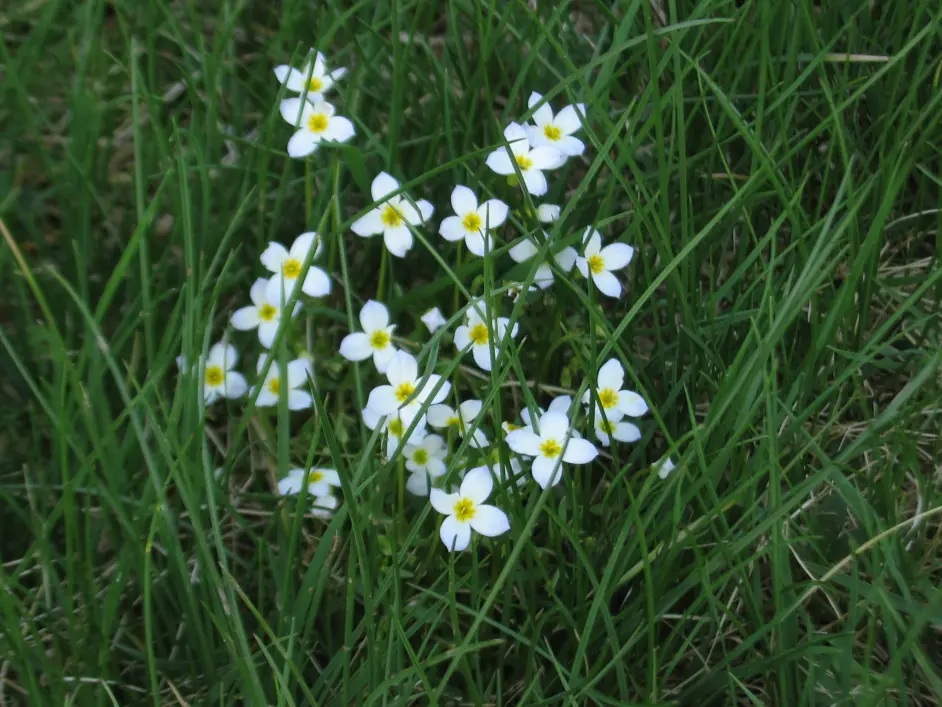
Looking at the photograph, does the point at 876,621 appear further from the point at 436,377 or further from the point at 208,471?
the point at 208,471

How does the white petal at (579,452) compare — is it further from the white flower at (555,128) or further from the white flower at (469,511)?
the white flower at (555,128)

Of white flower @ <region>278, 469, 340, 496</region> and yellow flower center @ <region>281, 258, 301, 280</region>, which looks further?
yellow flower center @ <region>281, 258, 301, 280</region>

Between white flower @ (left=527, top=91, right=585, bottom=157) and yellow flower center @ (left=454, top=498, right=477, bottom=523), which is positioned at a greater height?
white flower @ (left=527, top=91, right=585, bottom=157)

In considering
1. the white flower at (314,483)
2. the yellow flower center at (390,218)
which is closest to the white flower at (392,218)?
the yellow flower center at (390,218)

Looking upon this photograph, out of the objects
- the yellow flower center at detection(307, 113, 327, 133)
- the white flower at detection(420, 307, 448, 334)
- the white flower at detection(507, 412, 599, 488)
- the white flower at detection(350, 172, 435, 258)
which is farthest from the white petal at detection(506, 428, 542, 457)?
the yellow flower center at detection(307, 113, 327, 133)

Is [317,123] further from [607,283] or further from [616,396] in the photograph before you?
[616,396]

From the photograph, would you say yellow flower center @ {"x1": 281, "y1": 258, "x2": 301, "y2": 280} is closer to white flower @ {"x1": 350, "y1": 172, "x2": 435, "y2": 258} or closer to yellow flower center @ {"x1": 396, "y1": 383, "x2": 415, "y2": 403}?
white flower @ {"x1": 350, "y1": 172, "x2": 435, "y2": 258}

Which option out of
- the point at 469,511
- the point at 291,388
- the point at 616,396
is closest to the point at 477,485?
the point at 469,511

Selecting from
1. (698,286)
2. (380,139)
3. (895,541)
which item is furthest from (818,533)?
(380,139)
